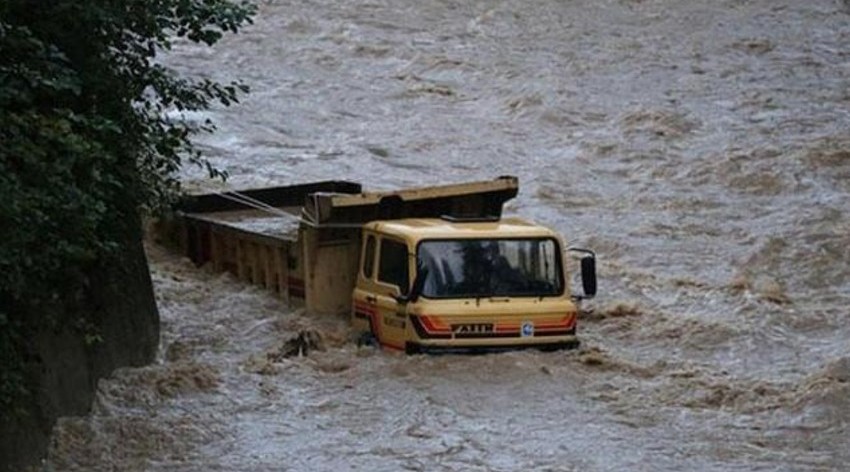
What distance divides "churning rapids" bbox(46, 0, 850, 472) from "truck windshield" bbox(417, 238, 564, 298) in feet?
2.22

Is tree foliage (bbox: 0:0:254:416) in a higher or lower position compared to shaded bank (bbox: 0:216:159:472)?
higher

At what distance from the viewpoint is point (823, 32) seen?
3912 centimetres

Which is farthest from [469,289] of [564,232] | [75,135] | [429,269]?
[564,232]

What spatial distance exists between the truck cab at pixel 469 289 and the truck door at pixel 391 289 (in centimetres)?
1

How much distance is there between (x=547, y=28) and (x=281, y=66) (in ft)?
22.1

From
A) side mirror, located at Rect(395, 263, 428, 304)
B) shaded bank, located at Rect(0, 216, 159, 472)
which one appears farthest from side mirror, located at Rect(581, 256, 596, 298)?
shaded bank, located at Rect(0, 216, 159, 472)

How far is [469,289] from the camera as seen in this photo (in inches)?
673

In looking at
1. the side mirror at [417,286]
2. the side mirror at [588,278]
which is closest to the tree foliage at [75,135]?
the side mirror at [417,286]

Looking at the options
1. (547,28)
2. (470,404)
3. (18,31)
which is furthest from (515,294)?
(547,28)

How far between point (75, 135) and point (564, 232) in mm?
14615

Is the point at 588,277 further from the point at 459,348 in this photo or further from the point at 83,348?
the point at 83,348

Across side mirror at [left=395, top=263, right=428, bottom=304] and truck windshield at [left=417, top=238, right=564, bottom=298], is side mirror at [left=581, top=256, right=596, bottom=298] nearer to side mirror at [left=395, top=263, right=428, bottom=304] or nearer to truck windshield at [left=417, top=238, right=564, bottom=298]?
truck windshield at [left=417, top=238, right=564, bottom=298]

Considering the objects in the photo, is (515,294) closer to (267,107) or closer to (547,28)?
(267,107)

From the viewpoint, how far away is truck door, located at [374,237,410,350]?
1720 centimetres
